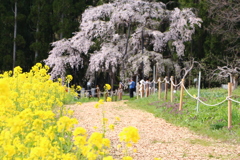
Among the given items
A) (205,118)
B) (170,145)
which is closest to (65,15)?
(205,118)

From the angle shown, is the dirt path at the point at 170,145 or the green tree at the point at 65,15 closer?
the dirt path at the point at 170,145

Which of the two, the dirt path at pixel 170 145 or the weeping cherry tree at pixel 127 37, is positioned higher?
the weeping cherry tree at pixel 127 37

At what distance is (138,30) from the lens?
21.0 m

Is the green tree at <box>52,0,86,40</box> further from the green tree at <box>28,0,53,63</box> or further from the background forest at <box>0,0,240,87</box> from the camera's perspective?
the green tree at <box>28,0,53,63</box>

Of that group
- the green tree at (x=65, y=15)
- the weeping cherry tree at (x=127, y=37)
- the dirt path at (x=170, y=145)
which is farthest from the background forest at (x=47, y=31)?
the dirt path at (x=170, y=145)

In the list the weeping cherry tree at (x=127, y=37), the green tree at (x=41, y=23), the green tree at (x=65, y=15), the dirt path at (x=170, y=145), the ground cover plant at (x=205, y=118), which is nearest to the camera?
the dirt path at (x=170, y=145)

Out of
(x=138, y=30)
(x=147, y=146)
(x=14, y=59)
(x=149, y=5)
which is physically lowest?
(x=147, y=146)

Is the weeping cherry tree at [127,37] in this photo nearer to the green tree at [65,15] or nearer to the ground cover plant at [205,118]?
the green tree at [65,15]

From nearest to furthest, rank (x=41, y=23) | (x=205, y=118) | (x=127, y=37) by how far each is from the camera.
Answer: (x=205, y=118)
(x=127, y=37)
(x=41, y=23)

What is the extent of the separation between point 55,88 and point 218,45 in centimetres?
1588

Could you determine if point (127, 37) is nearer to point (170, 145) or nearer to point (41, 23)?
point (41, 23)

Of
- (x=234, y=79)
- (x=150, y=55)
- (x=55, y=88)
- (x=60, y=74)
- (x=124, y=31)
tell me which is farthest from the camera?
(x=124, y=31)

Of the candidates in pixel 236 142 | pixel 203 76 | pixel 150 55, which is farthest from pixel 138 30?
pixel 236 142

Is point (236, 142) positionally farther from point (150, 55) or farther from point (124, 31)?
point (124, 31)
